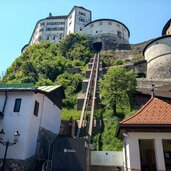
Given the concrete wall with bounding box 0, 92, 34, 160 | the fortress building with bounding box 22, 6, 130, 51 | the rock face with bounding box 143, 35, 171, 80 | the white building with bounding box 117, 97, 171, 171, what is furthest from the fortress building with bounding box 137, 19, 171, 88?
the white building with bounding box 117, 97, 171, 171

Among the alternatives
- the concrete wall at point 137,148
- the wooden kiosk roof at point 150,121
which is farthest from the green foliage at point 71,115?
the concrete wall at point 137,148

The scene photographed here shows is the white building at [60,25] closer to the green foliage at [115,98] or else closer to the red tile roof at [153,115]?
the green foliage at [115,98]

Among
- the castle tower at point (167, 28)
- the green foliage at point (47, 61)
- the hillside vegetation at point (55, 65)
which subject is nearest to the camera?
the hillside vegetation at point (55, 65)

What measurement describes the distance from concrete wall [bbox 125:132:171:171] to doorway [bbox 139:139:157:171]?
162 cm

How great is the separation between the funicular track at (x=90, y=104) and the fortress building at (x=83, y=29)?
2088 centimetres

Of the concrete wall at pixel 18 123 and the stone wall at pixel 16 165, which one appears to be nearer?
the stone wall at pixel 16 165

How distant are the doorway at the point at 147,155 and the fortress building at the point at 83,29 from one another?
53.5 metres

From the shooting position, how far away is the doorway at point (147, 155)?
13307 millimetres

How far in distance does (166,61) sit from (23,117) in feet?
105

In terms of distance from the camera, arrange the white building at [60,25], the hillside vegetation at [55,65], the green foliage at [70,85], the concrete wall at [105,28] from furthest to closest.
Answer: the white building at [60,25] → the concrete wall at [105,28] → the hillside vegetation at [55,65] → the green foliage at [70,85]

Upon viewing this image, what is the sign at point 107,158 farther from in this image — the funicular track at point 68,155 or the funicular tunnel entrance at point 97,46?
the funicular tunnel entrance at point 97,46

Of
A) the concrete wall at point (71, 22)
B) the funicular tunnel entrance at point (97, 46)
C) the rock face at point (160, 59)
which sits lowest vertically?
the rock face at point (160, 59)

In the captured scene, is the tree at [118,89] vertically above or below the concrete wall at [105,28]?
below

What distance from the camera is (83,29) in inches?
3063
